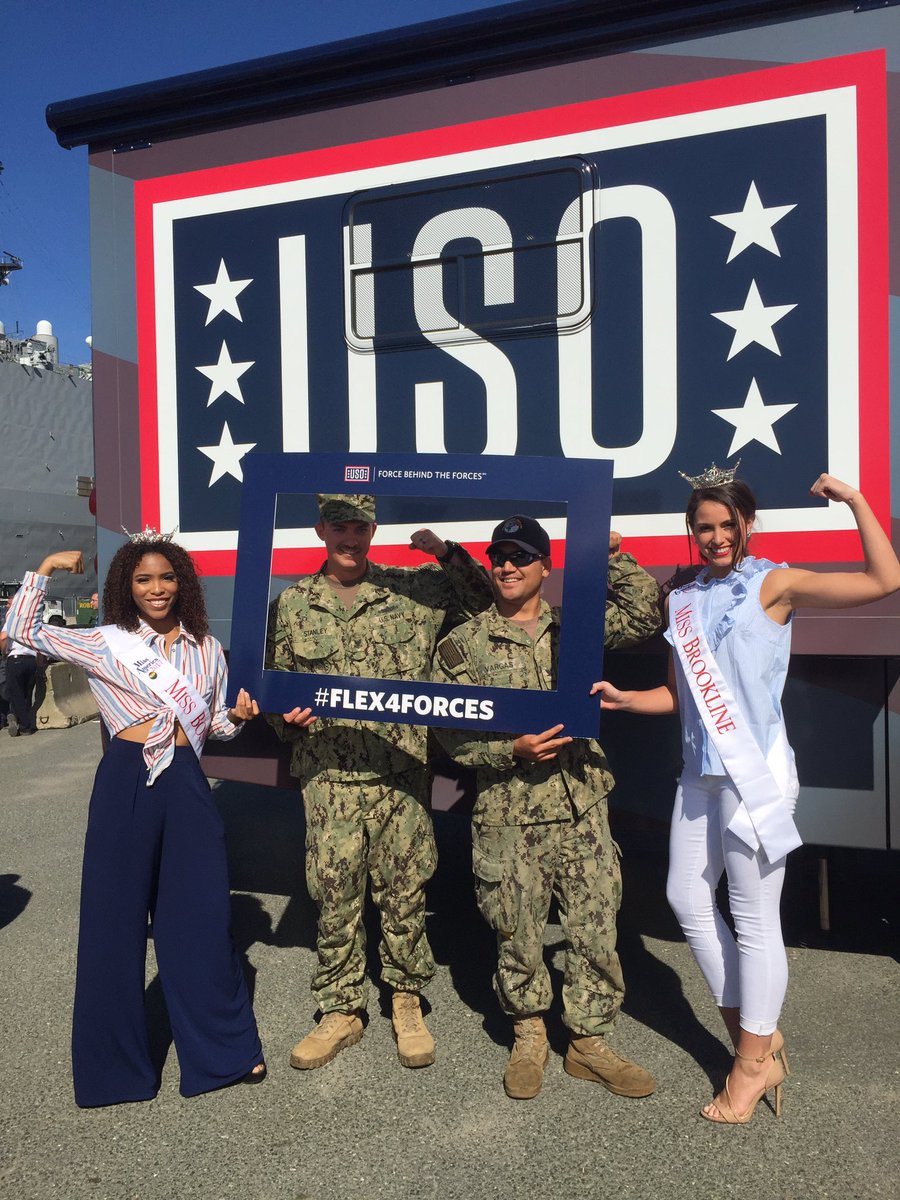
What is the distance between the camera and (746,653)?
244 cm

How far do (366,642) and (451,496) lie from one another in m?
0.55

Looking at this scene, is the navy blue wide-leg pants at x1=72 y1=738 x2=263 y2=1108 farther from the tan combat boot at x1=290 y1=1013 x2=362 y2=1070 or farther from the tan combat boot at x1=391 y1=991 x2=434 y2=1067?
the tan combat boot at x1=391 y1=991 x2=434 y2=1067

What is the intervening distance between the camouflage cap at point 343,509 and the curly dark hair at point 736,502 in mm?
1035

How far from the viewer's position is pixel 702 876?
2.54 meters

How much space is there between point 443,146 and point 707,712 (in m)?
2.08

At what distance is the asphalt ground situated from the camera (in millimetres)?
2295

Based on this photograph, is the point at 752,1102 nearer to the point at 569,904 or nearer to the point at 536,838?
the point at 569,904

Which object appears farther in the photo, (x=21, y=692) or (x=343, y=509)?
(x=21, y=692)

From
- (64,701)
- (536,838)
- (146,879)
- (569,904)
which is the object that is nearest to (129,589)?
(146,879)

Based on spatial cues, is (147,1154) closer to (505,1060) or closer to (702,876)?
(505,1060)

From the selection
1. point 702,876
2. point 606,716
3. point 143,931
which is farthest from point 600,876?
point 143,931

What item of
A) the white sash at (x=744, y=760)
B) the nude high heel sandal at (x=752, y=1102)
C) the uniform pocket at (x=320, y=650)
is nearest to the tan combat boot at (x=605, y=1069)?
the nude high heel sandal at (x=752, y=1102)

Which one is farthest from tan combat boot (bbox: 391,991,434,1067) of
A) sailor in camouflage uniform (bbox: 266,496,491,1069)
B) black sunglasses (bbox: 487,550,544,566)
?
black sunglasses (bbox: 487,550,544,566)

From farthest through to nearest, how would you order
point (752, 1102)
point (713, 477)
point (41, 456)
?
point (41, 456) < point (713, 477) < point (752, 1102)
